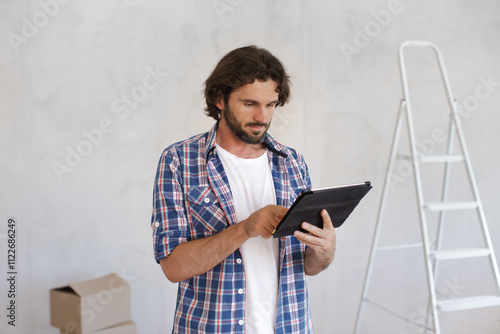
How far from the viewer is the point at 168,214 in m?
1.49

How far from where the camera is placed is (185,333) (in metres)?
1.52

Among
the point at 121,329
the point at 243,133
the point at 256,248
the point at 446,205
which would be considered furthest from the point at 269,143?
the point at 121,329

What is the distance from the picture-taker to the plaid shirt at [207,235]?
1486 mm

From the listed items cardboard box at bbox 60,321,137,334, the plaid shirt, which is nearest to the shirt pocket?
the plaid shirt

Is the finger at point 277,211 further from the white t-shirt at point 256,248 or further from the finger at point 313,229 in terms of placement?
the white t-shirt at point 256,248

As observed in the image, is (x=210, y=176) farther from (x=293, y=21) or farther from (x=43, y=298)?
(x=293, y=21)

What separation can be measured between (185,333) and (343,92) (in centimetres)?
230

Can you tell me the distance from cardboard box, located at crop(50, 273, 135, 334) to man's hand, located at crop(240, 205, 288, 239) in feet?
4.24

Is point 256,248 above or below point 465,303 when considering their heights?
above

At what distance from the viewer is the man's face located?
1.61 meters

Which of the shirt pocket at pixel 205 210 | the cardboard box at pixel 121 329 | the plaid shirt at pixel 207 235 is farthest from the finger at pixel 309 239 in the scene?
the cardboard box at pixel 121 329

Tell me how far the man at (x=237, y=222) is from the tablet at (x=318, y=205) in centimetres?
3

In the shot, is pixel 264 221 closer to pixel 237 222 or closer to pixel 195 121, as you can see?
pixel 237 222

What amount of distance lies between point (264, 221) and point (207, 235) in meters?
0.25
